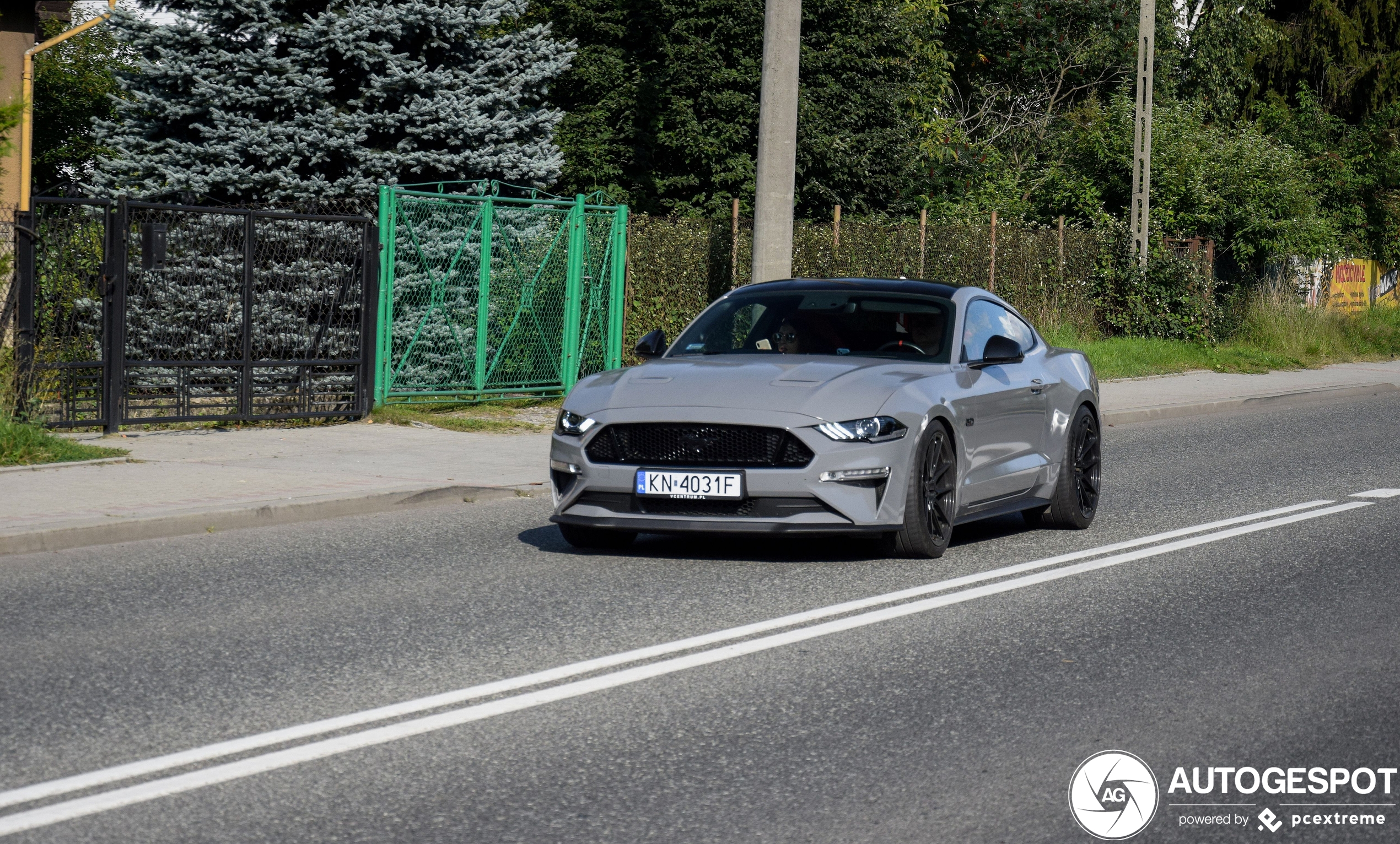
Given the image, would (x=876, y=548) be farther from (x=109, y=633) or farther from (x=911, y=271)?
(x=911, y=271)

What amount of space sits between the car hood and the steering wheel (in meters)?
0.22

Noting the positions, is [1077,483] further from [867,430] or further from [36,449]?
[36,449]

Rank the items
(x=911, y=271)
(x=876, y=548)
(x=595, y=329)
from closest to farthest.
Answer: (x=876, y=548)
(x=595, y=329)
(x=911, y=271)

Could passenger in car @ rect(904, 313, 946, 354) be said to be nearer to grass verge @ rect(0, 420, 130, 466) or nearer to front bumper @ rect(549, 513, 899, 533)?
front bumper @ rect(549, 513, 899, 533)

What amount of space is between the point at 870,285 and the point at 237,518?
3.89 m

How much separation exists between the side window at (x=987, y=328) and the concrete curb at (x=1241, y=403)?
349 inches

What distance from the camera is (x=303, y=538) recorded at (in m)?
9.61

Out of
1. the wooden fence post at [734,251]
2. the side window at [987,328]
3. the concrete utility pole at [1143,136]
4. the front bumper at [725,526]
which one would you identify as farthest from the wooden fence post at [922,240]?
the front bumper at [725,526]

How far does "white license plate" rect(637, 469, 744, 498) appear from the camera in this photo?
820 centimetres

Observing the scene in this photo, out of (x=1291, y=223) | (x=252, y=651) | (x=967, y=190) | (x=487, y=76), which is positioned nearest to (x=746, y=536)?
(x=252, y=651)

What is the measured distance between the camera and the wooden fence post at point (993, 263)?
2519 cm

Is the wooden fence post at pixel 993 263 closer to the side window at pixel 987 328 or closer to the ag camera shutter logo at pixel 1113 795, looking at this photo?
the side window at pixel 987 328

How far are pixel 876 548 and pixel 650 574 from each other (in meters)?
1.33

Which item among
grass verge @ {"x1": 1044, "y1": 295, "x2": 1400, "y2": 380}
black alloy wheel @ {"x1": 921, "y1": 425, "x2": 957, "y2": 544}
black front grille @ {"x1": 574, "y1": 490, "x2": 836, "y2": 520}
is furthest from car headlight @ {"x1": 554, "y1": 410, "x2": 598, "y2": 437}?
grass verge @ {"x1": 1044, "y1": 295, "x2": 1400, "y2": 380}
